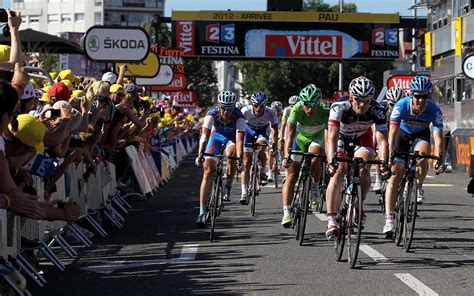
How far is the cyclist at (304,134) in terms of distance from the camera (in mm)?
13688

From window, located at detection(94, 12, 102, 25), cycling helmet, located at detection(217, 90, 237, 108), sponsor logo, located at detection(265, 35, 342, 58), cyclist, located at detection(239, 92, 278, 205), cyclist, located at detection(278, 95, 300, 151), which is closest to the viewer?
cycling helmet, located at detection(217, 90, 237, 108)

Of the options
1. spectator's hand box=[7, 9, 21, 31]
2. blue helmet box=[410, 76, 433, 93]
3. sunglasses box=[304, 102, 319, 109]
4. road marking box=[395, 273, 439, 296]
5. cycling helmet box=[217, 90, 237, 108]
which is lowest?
road marking box=[395, 273, 439, 296]

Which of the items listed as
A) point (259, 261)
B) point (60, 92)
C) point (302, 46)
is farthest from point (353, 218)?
point (302, 46)

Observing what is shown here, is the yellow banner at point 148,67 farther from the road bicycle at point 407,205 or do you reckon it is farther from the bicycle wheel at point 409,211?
the bicycle wheel at point 409,211

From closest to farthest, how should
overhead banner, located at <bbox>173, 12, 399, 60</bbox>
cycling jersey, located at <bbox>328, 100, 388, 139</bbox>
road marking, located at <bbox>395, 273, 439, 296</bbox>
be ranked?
1. road marking, located at <bbox>395, 273, 439, 296</bbox>
2. cycling jersey, located at <bbox>328, 100, 388, 139</bbox>
3. overhead banner, located at <bbox>173, 12, 399, 60</bbox>

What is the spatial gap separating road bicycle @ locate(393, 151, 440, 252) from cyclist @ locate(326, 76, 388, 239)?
0.39 m

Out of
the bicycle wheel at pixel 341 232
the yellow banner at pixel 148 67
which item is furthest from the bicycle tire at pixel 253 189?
the yellow banner at pixel 148 67

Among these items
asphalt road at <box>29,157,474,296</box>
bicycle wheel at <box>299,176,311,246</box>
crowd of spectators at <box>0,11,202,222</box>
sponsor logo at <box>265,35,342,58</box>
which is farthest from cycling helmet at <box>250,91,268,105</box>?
sponsor logo at <box>265,35,342,58</box>

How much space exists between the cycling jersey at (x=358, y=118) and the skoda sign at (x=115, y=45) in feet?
26.7

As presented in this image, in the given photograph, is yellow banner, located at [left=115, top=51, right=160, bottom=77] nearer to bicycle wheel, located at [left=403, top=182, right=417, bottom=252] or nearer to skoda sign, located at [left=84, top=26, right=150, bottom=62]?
skoda sign, located at [left=84, top=26, right=150, bottom=62]

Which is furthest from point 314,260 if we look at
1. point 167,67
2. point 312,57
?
point 312,57

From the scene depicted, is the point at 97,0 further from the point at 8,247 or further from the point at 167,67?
the point at 8,247

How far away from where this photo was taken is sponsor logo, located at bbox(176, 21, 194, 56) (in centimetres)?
5491

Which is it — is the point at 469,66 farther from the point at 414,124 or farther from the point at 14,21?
the point at 14,21
